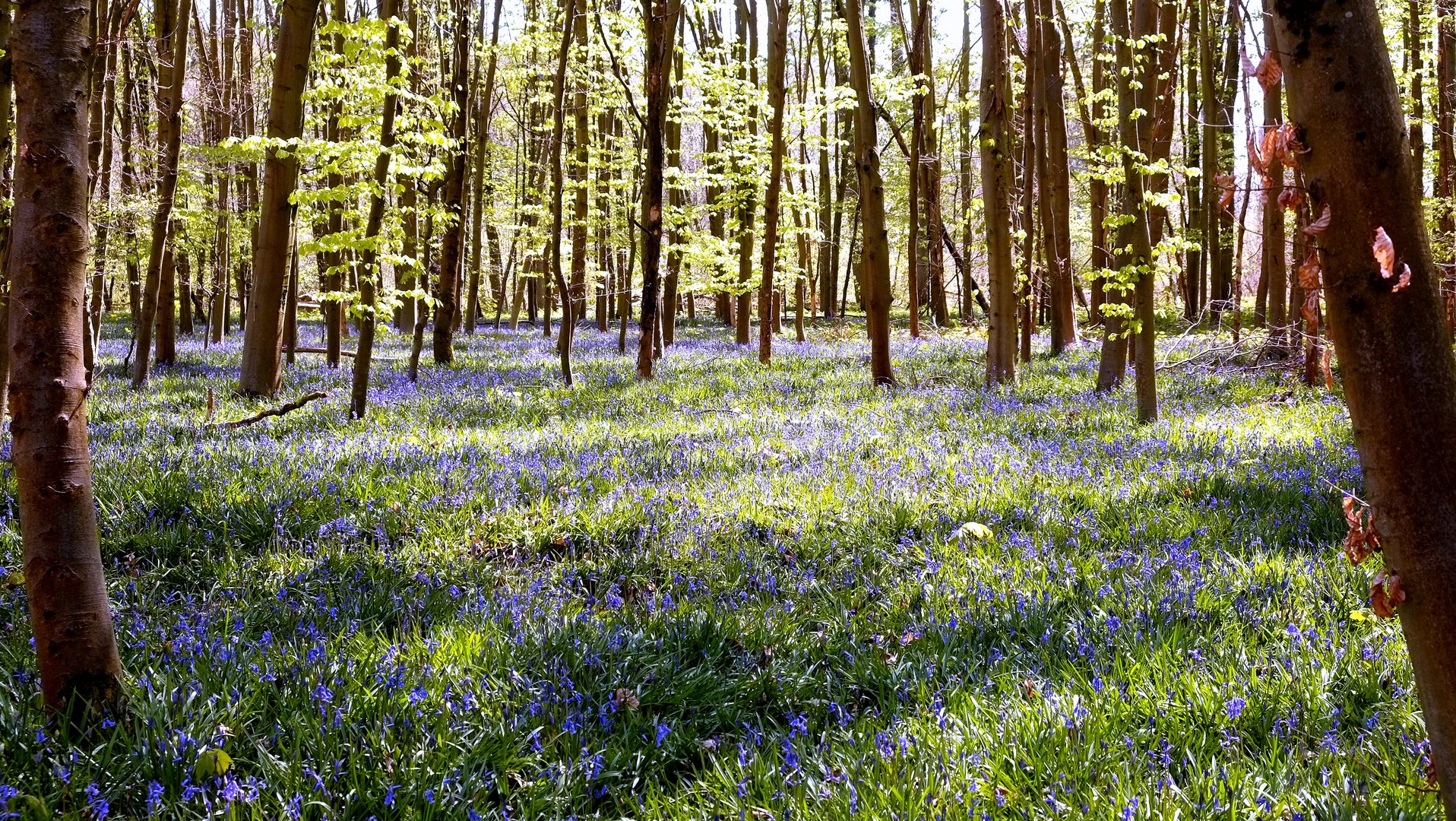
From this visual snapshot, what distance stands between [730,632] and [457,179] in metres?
10.0

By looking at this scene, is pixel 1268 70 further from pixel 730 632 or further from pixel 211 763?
pixel 211 763

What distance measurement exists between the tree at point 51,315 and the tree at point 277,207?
8.42 metres

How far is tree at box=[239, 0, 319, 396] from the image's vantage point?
10102 mm

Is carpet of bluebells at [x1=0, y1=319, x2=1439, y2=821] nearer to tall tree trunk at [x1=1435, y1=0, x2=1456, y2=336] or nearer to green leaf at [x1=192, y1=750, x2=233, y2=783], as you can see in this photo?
green leaf at [x1=192, y1=750, x2=233, y2=783]

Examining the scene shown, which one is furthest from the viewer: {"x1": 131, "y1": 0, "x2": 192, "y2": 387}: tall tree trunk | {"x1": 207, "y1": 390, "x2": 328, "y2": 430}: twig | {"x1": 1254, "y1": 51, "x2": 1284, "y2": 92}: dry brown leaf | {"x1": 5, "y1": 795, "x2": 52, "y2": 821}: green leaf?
{"x1": 131, "y1": 0, "x2": 192, "y2": 387}: tall tree trunk

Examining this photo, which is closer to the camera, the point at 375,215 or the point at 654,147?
the point at 375,215

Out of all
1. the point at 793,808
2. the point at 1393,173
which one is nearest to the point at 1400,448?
the point at 1393,173

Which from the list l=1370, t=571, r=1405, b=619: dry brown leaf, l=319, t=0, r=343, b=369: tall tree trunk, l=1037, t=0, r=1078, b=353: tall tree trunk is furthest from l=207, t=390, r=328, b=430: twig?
l=1037, t=0, r=1078, b=353: tall tree trunk

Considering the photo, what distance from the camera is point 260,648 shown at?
136 inches

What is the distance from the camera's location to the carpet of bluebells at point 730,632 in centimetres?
255

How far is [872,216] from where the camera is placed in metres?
12.4

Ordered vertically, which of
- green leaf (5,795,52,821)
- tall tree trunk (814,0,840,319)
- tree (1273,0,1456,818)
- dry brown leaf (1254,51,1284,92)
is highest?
tall tree trunk (814,0,840,319)

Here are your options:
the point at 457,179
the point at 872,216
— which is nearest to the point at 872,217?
the point at 872,216

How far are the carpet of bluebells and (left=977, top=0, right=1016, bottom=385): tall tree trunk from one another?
3.75m
